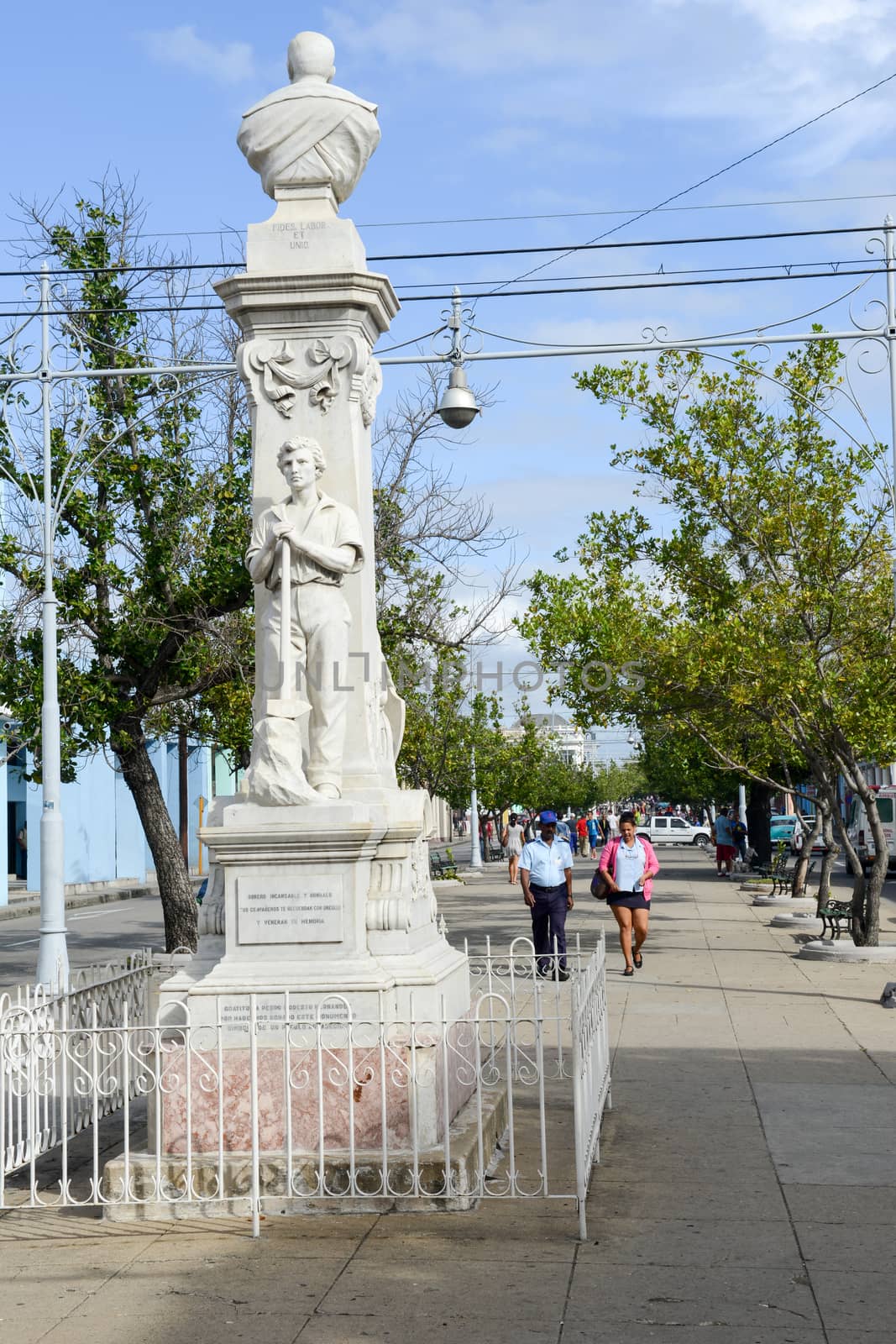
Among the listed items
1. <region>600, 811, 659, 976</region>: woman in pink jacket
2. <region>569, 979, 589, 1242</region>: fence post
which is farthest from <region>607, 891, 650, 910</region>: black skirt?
<region>569, 979, 589, 1242</region>: fence post

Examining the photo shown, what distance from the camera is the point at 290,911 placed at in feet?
24.8

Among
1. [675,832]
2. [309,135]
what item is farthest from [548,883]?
[675,832]

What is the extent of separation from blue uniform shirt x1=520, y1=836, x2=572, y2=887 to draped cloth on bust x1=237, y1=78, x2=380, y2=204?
8810 millimetres

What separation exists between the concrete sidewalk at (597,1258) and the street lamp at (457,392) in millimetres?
6556

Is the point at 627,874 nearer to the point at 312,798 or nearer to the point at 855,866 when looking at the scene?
the point at 855,866

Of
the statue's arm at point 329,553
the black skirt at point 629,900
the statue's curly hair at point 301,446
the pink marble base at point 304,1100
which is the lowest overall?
the pink marble base at point 304,1100

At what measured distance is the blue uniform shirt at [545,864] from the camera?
15750 millimetres

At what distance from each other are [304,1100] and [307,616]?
249 cm

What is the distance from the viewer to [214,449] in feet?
64.9

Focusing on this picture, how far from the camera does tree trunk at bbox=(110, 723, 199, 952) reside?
62.4 feet

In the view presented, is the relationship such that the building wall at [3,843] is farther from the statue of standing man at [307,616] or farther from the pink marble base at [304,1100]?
the pink marble base at [304,1100]

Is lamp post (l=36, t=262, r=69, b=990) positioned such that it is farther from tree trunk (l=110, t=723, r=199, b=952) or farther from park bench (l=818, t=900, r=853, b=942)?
park bench (l=818, t=900, r=853, b=942)

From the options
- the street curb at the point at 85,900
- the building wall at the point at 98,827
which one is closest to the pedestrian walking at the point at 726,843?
the street curb at the point at 85,900

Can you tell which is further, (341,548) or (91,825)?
(91,825)
